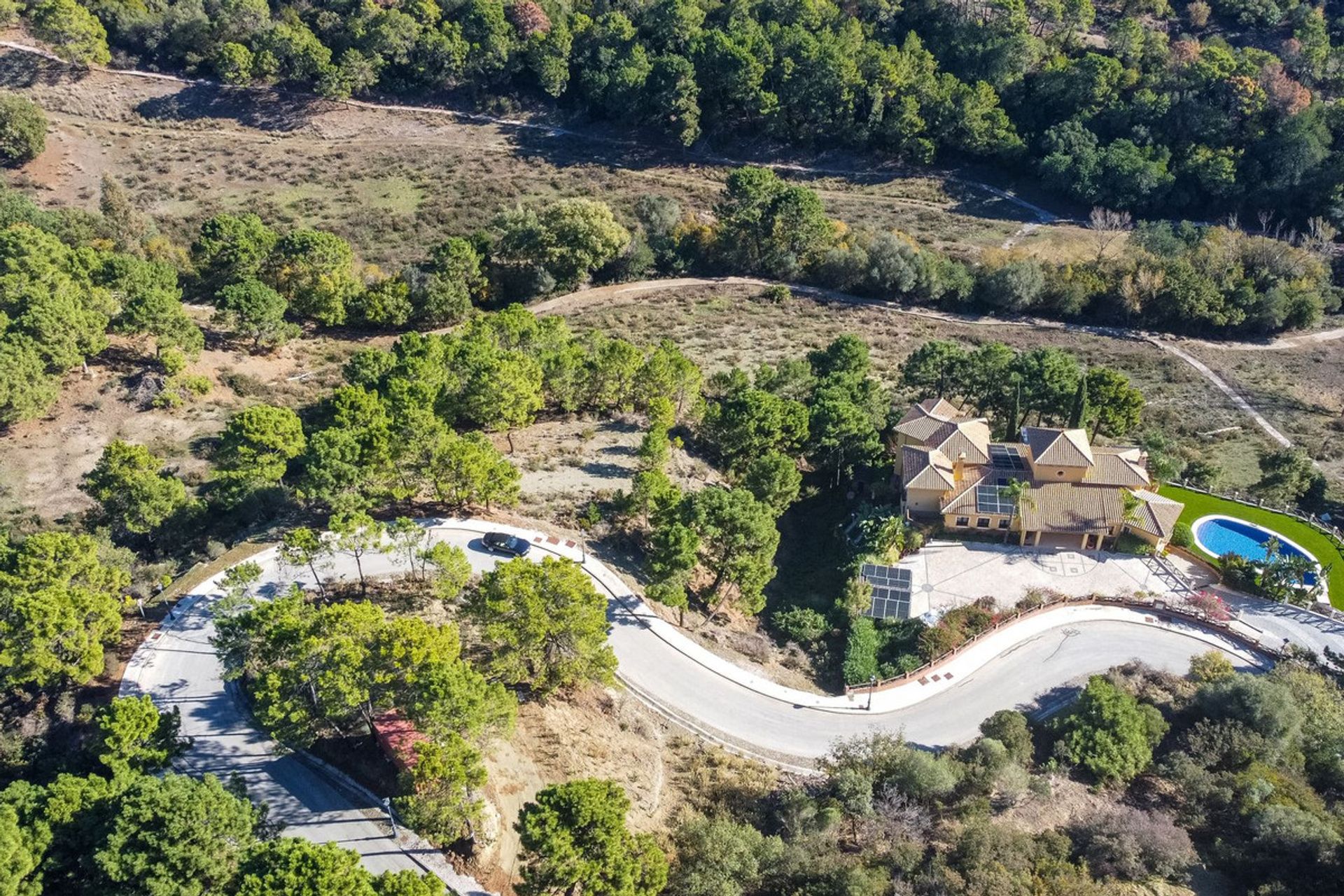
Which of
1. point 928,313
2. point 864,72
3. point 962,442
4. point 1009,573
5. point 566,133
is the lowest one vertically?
point 1009,573

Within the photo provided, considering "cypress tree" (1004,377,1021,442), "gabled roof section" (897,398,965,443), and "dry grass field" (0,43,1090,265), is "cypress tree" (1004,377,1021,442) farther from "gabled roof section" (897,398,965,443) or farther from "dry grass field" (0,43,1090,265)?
"dry grass field" (0,43,1090,265)

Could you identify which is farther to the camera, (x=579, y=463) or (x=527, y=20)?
(x=527, y=20)

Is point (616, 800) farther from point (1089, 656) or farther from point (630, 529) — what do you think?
point (1089, 656)

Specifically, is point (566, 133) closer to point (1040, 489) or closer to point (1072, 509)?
point (1040, 489)

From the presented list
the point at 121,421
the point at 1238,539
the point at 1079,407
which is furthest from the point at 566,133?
the point at 1238,539

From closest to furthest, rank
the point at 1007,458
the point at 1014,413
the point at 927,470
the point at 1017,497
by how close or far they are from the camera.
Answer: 1. the point at 1017,497
2. the point at 927,470
3. the point at 1007,458
4. the point at 1014,413

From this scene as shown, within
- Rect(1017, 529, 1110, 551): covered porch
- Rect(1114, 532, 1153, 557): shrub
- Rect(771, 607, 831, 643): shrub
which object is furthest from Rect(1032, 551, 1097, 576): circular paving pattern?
Rect(771, 607, 831, 643): shrub

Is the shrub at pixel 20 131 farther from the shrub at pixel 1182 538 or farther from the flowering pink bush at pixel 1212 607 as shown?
the flowering pink bush at pixel 1212 607

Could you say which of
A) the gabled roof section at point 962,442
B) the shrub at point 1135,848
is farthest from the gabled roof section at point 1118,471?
the shrub at point 1135,848
